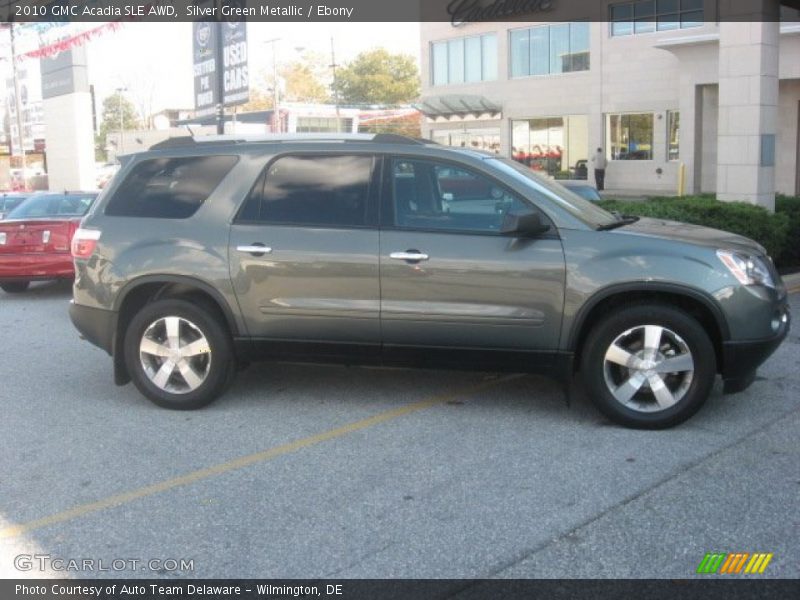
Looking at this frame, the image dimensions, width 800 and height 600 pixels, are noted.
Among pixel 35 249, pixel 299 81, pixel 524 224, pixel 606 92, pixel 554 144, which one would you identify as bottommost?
pixel 35 249

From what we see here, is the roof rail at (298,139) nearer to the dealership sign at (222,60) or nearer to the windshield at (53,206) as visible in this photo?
the windshield at (53,206)

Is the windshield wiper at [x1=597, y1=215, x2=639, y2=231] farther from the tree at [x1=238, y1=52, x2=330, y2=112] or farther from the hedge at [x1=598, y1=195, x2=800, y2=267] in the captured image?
the tree at [x1=238, y1=52, x2=330, y2=112]

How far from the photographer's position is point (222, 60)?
1691 centimetres

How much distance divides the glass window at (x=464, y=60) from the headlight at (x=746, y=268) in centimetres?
3657

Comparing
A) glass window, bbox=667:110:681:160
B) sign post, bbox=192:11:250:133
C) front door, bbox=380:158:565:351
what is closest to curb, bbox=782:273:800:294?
front door, bbox=380:158:565:351

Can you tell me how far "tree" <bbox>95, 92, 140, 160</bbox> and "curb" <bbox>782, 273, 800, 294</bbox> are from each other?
107617mm

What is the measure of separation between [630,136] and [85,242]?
3272 centimetres

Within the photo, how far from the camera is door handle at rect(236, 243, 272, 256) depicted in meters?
6.12

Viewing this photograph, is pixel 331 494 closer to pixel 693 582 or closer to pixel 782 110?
pixel 693 582

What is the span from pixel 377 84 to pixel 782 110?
218 feet

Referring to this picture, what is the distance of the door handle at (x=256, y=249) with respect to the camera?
6.12 meters

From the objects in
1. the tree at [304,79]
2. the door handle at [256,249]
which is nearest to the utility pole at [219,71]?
the door handle at [256,249]

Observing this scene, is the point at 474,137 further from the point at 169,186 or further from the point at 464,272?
the point at 464,272

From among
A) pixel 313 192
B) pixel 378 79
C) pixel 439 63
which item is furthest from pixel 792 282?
pixel 378 79
